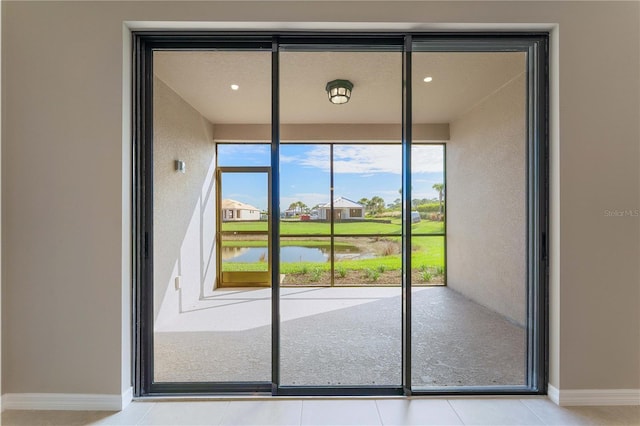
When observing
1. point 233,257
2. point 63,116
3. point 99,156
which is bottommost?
point 233,257

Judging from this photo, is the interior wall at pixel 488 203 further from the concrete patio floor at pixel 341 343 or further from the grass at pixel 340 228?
the grass at pixel 340 228

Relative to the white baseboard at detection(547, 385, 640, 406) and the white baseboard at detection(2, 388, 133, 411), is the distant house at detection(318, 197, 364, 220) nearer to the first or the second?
the white baseboard at detection(547, 385, 640, 406)

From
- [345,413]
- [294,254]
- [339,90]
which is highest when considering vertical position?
[339,90]

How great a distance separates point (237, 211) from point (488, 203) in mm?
2757

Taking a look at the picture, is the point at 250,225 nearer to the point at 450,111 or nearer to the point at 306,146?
the point at 306,146

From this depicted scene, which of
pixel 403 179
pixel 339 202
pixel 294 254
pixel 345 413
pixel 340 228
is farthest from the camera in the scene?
pixel 340 228

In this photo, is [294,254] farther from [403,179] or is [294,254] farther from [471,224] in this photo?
[403,179]

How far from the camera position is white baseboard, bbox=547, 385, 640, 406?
70.5 inches

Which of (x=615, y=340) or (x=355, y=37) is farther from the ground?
(x=355, y=37)

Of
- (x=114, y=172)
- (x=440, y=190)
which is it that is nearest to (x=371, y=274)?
(x=440, y=190)

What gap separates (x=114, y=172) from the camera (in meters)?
1.79

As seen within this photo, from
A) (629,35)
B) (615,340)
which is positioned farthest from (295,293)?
(629,35)

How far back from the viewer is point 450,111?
3348mm

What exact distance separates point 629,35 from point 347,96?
219cm
